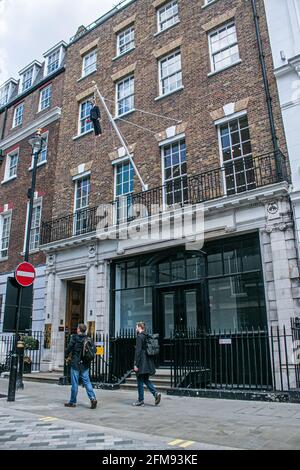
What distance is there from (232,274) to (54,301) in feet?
24.7

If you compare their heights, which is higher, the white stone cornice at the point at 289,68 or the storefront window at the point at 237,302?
the white stone cornice at the point at 289,68

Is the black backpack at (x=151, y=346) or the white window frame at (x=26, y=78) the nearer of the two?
the black backpack at (x=151, y=346)

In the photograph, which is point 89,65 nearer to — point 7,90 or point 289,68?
point 7,90

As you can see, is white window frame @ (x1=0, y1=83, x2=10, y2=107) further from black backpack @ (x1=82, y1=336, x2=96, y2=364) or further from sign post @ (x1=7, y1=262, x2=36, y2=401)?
black backpack @ (x1=82, y1=336, x2=96, y2=364)

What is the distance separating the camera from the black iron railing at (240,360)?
28.5ft

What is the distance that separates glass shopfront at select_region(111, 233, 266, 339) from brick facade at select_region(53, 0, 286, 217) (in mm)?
2820

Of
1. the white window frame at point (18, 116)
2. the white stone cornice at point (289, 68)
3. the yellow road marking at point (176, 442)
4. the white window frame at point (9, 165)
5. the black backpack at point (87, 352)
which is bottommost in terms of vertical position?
the yellow road marking at point (176, 442)

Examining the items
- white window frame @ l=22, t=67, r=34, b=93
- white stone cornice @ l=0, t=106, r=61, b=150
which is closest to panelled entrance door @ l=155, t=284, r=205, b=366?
white stone cornice @ l=0, t=106, r=61, b=150

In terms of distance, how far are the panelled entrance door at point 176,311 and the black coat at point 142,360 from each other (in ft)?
11.4

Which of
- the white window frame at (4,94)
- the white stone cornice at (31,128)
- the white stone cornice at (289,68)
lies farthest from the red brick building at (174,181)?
the white window frame at (4,94)

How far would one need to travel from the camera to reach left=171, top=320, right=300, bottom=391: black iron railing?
8.67 meters

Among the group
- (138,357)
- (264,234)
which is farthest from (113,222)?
(138,357)

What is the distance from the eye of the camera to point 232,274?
424 inches

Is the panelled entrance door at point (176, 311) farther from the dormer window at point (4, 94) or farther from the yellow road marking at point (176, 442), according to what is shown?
the dormer window at point (4, 94)
